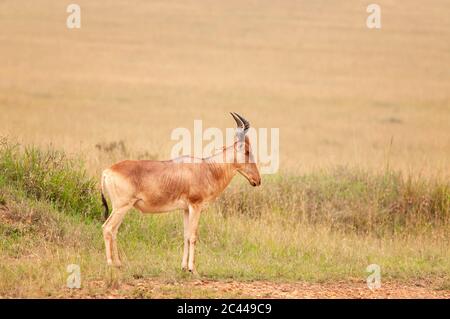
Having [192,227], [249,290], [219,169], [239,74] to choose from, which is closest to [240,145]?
[219,169]

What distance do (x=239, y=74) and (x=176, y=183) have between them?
1045 inches

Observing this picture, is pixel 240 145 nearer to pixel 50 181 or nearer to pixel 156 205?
pixel 156 205

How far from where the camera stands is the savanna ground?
10648mm

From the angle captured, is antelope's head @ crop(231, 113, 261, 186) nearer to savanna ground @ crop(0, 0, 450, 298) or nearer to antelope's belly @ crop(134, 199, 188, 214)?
antelope's belly @ crop(134, 199, 188, 214)

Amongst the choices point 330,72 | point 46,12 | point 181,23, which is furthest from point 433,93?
point 46,12

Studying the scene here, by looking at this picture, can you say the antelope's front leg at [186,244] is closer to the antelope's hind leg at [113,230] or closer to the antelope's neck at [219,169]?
the antelope's neck at [219,169]

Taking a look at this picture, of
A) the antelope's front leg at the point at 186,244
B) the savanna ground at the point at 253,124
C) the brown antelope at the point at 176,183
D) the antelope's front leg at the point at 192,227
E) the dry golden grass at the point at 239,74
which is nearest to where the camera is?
the brown antelope at the point at 176,183

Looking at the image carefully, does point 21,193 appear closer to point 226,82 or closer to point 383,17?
point 226,82

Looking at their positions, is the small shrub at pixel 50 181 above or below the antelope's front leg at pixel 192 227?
above

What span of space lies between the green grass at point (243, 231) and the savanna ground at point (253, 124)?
0.03 m

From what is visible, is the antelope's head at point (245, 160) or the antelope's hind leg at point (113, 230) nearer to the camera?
the antelope's hind leg at point (113, 230)

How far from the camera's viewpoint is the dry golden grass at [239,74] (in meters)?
24.9

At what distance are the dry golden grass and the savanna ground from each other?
0.37 ft

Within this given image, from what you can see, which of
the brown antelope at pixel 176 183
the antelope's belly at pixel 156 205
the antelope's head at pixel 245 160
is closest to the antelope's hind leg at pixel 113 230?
the brown antelope at pixel 176 183
